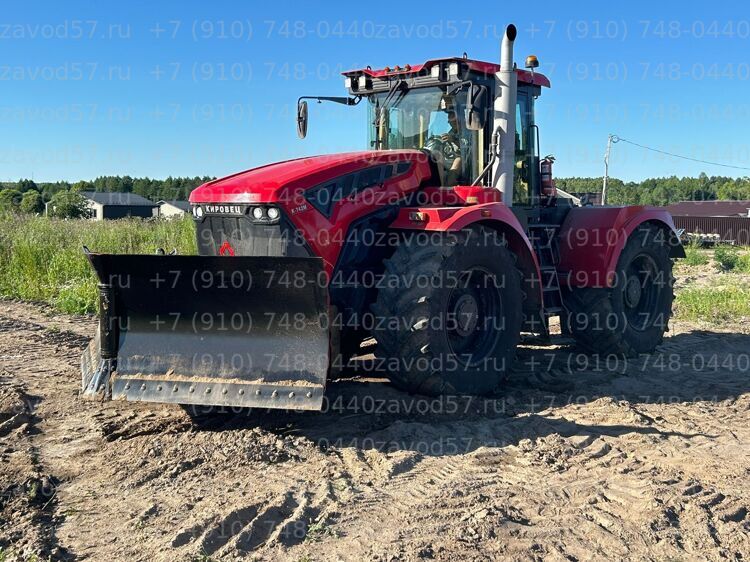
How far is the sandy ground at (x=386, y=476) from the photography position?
3.47 m

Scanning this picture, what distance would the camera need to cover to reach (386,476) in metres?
4.27

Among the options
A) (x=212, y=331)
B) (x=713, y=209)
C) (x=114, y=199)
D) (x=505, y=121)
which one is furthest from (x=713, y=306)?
(x=114, y=199)

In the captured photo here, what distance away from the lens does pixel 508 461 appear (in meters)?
4.57

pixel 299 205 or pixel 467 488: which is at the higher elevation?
pixel 299 205

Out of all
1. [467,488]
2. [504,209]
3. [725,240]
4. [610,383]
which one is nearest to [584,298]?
[610,383]

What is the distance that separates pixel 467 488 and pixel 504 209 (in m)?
2.70

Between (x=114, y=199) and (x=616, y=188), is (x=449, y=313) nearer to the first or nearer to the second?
(x=114, y=199)

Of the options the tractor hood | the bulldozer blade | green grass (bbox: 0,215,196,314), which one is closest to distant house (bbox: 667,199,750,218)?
green grass (bbox: 0,215,196,314)

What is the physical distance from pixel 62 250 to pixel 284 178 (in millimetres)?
9312

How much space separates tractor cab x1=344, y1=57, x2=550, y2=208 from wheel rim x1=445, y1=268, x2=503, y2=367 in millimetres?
1031

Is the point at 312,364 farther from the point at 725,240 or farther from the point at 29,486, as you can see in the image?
the point at 725,240

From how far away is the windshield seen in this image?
6.50 metres

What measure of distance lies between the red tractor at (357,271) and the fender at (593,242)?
595 millimetres

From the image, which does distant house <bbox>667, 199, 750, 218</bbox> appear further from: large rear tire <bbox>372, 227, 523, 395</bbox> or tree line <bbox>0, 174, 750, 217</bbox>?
large rear tire <bbox>372, 227, 523, 395</bbox>
